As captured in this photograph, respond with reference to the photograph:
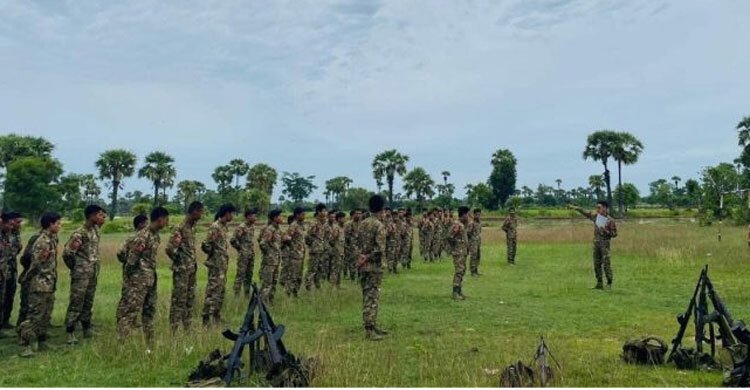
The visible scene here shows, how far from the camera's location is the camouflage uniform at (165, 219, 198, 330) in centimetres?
980

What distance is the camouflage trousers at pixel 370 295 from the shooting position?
9.87 metres

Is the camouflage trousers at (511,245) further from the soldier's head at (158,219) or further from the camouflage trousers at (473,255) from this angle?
the soldier's head at (158,219)

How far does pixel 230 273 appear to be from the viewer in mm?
21172

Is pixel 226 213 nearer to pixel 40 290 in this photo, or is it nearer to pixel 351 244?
pixel 40 290

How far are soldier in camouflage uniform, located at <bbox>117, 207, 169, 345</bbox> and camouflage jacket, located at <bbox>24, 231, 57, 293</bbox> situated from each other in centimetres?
124

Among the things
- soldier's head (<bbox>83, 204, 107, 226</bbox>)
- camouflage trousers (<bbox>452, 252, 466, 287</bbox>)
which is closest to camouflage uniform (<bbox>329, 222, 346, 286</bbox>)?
camouflage trousers (<bbox>452, 252, 466, 287</bbox>)

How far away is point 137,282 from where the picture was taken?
895 cm

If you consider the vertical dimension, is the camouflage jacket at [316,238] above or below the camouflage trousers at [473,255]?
above

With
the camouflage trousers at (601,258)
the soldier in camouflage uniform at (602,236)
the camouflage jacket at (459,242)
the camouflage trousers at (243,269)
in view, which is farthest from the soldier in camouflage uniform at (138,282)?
the camouflage trousers at (601,258)

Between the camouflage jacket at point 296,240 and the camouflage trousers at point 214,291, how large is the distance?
369 cm

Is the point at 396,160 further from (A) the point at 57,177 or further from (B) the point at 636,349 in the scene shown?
(B) the point at 636,349

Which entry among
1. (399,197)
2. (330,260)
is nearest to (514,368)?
(330,260)

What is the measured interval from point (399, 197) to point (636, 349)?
283 feet

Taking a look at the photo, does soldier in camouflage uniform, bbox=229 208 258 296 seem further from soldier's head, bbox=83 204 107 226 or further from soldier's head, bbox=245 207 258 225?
soldier's head, bbox=83 204 107 226
